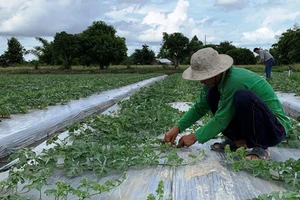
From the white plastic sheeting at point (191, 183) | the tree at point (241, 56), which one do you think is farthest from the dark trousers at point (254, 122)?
the tree at point (241, 56)

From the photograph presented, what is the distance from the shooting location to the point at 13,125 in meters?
4.38

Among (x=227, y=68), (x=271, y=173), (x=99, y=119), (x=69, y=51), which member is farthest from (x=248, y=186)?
(x=69, y=51)

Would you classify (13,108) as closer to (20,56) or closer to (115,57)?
(115,57)

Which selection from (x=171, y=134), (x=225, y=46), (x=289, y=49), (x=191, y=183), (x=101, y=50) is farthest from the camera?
(x=225, y=46)

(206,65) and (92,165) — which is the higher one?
(206,65)

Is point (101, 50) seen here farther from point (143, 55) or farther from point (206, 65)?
point (206, 65)

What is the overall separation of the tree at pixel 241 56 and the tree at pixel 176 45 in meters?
10.9

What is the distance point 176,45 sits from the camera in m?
42.9

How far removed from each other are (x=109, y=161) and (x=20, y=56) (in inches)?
2108

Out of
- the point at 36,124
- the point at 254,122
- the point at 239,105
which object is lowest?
the point at 36,124

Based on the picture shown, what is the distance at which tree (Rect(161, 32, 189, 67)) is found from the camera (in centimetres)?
4271

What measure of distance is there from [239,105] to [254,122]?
0.62ft

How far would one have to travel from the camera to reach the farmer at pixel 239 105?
2.57 m

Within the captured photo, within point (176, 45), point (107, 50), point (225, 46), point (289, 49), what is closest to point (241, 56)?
point (225, 46)
